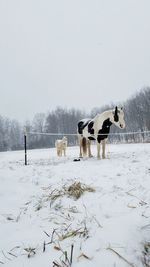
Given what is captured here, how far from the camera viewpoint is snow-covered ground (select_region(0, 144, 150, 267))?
266 cm

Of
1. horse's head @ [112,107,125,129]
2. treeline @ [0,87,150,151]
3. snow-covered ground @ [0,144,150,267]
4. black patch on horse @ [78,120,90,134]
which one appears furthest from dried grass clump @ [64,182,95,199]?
treeline @ [0,87,150,151]

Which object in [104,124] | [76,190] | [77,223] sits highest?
[104,124]

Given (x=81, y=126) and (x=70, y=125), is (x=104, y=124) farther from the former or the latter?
(x=70, y=125)

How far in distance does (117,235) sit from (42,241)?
3.15 ft

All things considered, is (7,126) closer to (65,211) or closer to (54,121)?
(54,121)

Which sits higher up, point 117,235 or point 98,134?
point 98,134

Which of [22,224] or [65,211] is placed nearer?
[22,224]

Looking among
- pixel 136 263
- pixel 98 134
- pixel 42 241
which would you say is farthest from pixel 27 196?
pixel 98 134

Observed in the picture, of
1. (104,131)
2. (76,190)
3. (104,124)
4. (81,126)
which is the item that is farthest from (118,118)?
(76,190)

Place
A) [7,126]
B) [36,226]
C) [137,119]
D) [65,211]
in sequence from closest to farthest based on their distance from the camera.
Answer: [36,226] < [65,211] < [137,119] < [7,126]

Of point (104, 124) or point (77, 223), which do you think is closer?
point (77, 223)

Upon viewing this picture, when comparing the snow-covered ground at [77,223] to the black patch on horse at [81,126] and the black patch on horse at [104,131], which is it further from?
the black patch on horse at [81,126]

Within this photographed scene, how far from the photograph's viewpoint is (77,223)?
3.57 meters

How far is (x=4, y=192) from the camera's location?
506cm
